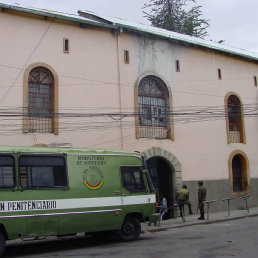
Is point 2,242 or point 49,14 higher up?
point 49,14

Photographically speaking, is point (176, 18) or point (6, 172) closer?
point (6, 172)

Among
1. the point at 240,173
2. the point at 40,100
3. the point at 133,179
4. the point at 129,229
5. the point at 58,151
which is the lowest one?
the point at 129,229

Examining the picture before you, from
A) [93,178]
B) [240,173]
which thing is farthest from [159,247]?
[240,173]

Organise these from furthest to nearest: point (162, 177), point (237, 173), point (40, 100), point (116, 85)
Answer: point (237, 173) → point (162, 177) → point (116, 85) → point (40, 100)

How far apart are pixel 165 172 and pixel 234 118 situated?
575 cm

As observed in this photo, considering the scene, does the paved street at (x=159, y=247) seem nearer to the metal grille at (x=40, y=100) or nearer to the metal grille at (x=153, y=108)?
the metal grille at (x=40, y=100)

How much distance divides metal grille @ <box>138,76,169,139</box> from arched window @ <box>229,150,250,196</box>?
478 centimetres

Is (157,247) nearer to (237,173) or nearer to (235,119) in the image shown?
(237,173)

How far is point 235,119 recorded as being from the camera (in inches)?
867

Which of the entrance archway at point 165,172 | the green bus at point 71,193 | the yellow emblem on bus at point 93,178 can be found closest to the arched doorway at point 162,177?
the entrance archway at point 165,172

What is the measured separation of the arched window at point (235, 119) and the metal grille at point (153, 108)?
4443mm

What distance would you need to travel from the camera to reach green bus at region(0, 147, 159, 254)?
9.64 m

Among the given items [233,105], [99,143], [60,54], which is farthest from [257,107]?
[60,54]

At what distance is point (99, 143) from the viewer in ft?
54.4
